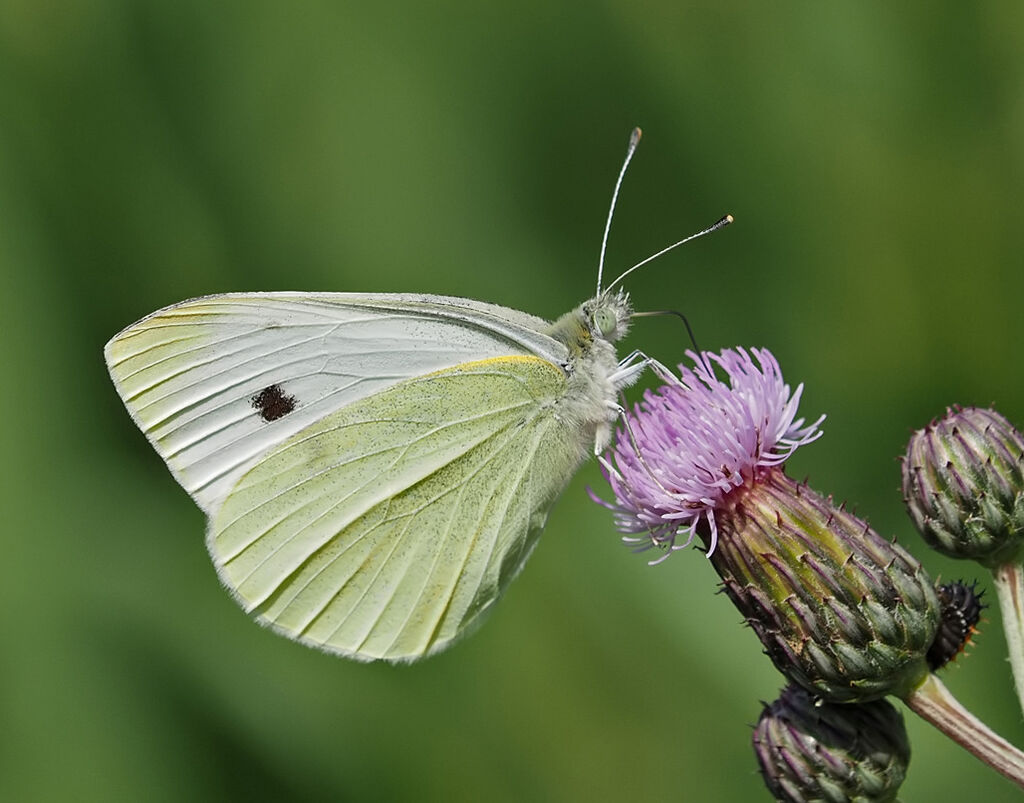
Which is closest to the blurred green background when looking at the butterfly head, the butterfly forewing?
the butterfly forewing

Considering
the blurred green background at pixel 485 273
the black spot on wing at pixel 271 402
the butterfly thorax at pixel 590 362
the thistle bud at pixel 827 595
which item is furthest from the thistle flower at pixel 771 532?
the blurred green background at pixel 485 273

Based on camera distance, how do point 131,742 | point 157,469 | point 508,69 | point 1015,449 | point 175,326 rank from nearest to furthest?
1. point 1015,449
2. point 175,326
3. point 131,742
4. point 157,469
5. point 508,69

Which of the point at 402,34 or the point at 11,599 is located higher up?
the point at 402,34

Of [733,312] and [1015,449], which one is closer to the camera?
[1015,449]

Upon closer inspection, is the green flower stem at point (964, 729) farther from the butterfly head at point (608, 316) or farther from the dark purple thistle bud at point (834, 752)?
the butterfly head at point (608, 316)

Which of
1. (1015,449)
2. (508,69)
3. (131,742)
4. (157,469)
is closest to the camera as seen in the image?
(1015,449)

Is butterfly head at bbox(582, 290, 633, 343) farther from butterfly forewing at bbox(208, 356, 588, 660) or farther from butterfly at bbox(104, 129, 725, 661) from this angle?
butterfly forewing at bbox(208, 356, 588, 660)

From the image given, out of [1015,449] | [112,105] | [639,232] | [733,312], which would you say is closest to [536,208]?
[639,232]

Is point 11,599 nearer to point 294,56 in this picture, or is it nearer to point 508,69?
point 294,56
